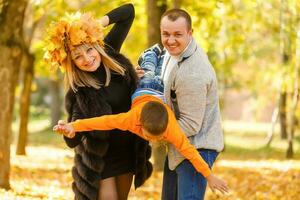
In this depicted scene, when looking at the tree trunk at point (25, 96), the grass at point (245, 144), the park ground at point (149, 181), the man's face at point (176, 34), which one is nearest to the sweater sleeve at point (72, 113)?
the man's face at point (176, 34)

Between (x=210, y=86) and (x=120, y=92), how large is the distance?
800 millimetres

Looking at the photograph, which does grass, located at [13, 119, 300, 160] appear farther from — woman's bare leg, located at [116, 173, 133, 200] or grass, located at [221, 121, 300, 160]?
woman's bare leg, located at [116, 173, 133, 200]

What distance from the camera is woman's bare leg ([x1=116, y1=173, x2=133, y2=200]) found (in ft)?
17.1

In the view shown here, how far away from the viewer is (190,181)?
4.59 metres

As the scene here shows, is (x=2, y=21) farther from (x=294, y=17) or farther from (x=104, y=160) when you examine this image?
(x=294, y=17)

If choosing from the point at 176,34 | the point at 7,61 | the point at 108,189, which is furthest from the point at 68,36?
the point at 7,61

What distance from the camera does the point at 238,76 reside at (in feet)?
116

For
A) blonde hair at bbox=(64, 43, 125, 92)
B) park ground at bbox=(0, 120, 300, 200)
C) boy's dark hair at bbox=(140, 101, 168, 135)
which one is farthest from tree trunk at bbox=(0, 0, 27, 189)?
boy's dark hair at bbox=(140, 101, 168, 135)

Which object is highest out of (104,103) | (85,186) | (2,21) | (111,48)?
(2,21)

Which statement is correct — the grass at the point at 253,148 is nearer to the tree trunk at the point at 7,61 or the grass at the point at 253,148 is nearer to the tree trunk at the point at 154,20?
the tree trunk at the point at 154,20

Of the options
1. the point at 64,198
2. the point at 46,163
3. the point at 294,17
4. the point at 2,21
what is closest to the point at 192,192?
the point at 64,198

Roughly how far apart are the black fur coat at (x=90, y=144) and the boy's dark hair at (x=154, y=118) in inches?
20.2

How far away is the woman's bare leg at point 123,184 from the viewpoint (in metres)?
5.22

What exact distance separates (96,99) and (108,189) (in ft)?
2.55
